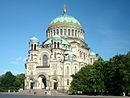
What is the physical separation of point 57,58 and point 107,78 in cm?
2759

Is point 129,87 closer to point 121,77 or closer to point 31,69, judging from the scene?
point 121,77

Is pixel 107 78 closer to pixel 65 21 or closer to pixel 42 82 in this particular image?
pixel 42 82

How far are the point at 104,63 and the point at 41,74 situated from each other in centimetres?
2760

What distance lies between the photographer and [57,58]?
82.2m

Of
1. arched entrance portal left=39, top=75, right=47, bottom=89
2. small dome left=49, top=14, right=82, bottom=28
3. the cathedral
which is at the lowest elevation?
arched entrance portal left=39, top=75, right=47, bottom=89

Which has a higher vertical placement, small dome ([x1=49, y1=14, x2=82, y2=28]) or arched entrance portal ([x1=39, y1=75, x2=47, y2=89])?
small dome ([x1=49, y1=14, x2=82, y2=28])

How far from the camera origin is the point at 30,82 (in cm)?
8181

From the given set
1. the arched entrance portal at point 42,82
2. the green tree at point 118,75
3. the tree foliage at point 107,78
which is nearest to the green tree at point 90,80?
the tree foliage at point 107,78

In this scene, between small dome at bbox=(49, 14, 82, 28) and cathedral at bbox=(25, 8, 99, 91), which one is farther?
small dome at bbox=(49, 14, 82, 28)

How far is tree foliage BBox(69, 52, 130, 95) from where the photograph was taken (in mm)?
51406

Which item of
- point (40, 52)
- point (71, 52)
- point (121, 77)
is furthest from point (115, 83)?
point (40, 52)

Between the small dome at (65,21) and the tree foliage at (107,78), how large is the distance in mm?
34663

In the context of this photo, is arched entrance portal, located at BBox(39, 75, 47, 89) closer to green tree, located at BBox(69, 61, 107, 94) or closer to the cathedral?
the cathedral

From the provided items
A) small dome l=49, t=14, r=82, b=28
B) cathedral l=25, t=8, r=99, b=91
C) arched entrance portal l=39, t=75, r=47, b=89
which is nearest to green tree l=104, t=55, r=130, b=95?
cathedral l=25, t=8, r=99, b=91
